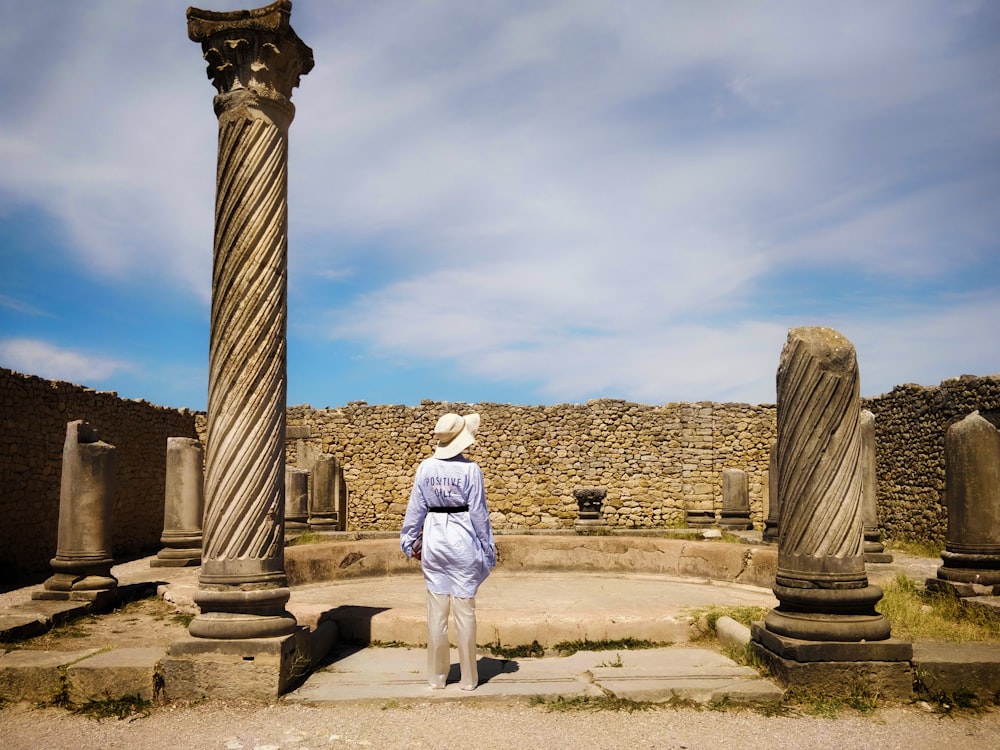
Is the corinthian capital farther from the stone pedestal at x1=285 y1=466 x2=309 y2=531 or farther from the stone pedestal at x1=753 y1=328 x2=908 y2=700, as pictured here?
the stone pedestal at x1=285 y1=466 x2=309 y2=531

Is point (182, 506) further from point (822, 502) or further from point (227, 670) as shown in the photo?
point (822, 502)

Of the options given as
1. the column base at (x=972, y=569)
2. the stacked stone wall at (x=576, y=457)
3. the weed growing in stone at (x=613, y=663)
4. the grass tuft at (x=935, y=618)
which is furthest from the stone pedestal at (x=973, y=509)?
the stacked stone wall at (x=576, y=457)

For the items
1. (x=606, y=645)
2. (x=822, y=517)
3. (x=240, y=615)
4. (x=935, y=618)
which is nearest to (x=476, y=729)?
(x=240, y=615)

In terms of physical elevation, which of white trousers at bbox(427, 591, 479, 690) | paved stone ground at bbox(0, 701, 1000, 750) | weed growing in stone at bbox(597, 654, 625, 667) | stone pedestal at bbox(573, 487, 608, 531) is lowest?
paved stone ground at bbox(0, 701, 1000, 750)

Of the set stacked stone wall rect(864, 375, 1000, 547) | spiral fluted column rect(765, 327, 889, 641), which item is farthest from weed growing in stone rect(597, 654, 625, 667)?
stacked stone wall rect(864, 375, 1000, 547)

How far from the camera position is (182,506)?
10672mm

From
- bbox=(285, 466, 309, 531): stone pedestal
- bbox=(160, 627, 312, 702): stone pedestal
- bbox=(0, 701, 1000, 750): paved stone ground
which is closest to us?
bbox=(0, 701, 1000, 750): paved stone ground

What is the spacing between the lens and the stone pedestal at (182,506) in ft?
34.5

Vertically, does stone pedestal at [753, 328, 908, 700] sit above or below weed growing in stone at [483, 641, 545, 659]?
above

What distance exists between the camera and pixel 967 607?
6359 mm

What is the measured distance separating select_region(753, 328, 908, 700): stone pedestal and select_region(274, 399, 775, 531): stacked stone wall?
1605 cm

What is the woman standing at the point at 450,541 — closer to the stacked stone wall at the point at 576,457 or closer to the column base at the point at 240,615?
the column base at the point at 240,615

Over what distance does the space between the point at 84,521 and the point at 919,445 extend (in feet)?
47.3

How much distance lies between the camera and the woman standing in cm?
455
